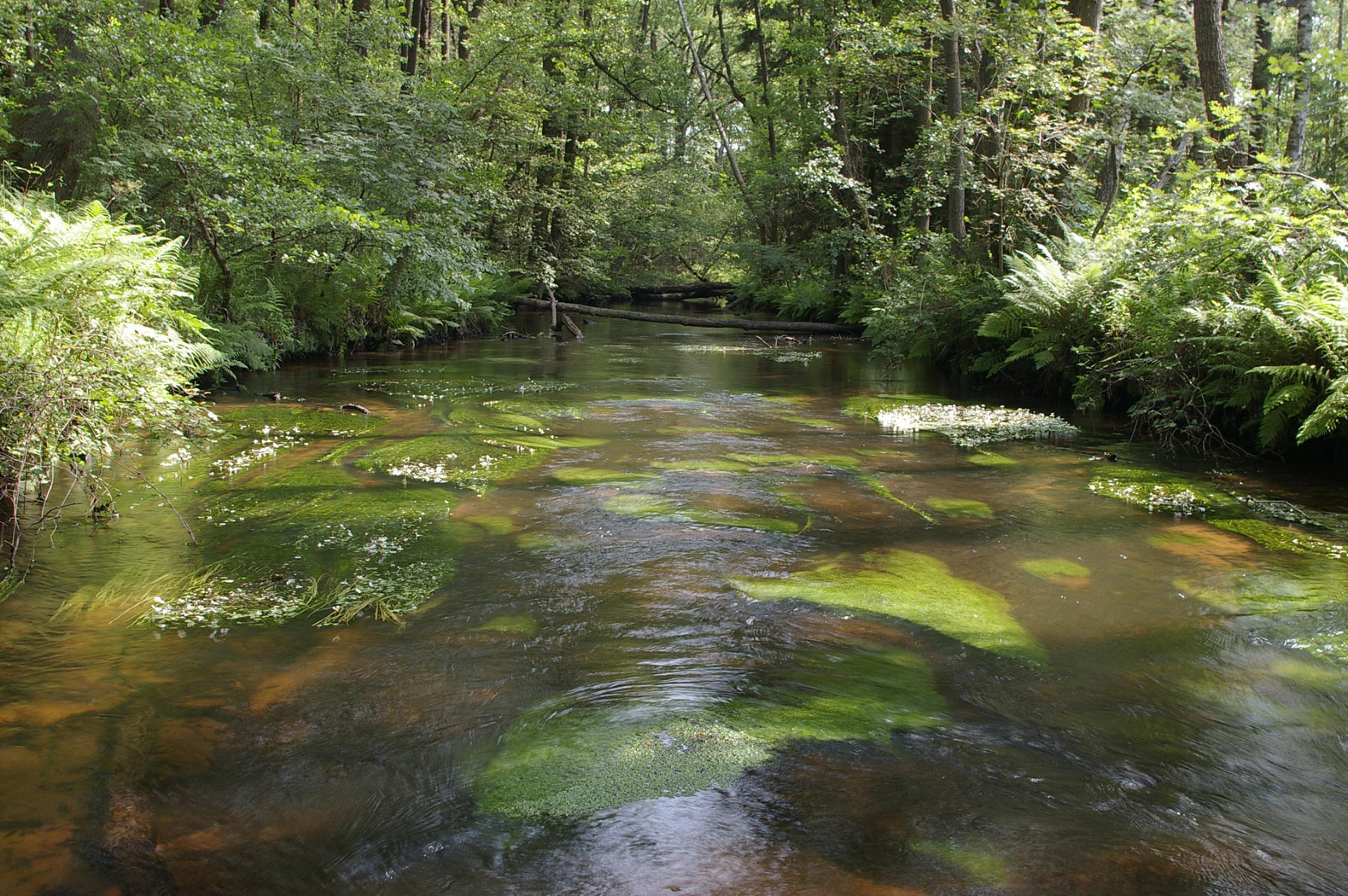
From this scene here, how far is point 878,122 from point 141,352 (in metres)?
16.0

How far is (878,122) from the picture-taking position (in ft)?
57.2

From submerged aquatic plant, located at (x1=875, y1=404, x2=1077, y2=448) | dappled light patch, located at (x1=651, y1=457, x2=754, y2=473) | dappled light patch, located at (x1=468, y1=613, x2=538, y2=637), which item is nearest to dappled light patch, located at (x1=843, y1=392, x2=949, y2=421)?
submerged aquatic plant, located at (x1=875, y1=404, x2=1077, y2=448)

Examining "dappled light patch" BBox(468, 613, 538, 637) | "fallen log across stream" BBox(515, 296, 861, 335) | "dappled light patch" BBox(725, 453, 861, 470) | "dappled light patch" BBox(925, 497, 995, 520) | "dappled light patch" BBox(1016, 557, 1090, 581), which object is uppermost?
"fallen log across stream" BBox(515, 296, 861, 335)

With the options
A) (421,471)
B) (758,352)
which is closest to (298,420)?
(421,471)

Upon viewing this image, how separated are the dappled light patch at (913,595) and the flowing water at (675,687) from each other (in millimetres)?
24

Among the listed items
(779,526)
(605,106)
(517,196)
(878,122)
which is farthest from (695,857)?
(605,106)

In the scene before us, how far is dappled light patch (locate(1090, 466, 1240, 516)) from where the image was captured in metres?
5.58

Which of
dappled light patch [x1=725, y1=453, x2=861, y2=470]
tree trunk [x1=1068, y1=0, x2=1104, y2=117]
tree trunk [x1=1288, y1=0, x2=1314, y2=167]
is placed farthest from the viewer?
tree trunk [x1=1068, y1=0, x2=1104, y2=117]

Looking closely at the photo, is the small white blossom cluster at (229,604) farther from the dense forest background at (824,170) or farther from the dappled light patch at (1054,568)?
the dappled light patch at (1054,568)

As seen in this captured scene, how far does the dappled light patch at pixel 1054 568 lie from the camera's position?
14.3ft

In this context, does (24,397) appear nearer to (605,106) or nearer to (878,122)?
(878,122)

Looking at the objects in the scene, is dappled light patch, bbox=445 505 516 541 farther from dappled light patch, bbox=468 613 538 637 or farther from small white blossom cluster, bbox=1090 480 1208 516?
small white blossom cluster, bbox=1090 480 1208 516

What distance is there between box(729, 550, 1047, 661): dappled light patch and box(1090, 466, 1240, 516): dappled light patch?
214 cm

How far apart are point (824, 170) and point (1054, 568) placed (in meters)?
12.1
